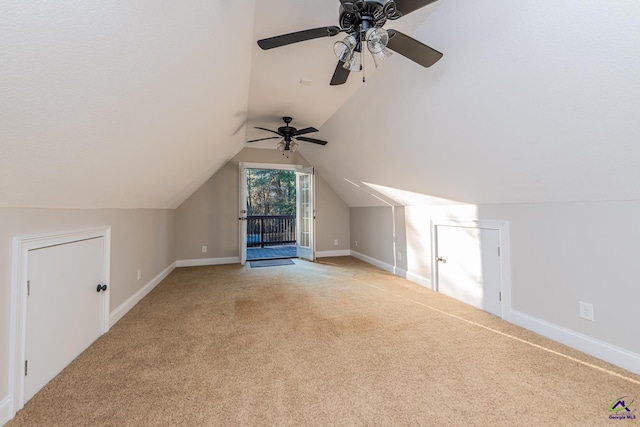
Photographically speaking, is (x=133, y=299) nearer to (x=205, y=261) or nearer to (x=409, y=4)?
(x=205, y=261)

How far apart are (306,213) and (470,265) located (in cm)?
343

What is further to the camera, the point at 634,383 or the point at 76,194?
the point at 76,194

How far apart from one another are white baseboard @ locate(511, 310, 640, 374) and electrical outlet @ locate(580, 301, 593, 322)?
14 centimetres

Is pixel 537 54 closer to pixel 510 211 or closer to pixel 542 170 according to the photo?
pixel 542 170

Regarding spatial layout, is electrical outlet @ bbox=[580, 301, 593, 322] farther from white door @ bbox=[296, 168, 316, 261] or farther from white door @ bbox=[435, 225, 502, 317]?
white door @ bbox=[296, 168, 316, 261]

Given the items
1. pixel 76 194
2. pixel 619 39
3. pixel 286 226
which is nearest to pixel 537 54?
pixel 619 39

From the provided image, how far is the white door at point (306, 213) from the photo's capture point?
5096mm

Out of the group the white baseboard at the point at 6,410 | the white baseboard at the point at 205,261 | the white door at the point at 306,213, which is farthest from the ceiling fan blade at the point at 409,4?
the white baseboard at the point at 205,261

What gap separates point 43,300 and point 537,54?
309 centimetres

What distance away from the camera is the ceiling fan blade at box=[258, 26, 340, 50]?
1.30m

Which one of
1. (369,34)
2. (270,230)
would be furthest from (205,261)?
(369,34)

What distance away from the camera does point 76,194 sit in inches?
65.2

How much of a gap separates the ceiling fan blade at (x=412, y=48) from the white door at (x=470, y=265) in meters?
1.82

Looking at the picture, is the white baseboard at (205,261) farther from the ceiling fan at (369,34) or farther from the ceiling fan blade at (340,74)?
→ the ceiling fan at (369,34)
